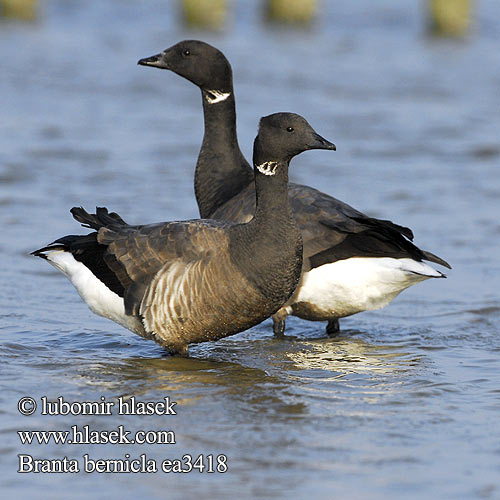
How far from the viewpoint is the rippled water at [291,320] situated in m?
4.92

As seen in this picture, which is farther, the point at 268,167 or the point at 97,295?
the point at 97,295

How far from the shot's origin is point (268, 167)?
254 inches

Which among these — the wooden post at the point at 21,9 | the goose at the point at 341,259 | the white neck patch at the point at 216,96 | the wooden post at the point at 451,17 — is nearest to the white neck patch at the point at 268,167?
the goose at the point at 341,259

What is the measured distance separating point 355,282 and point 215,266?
1.24 metres

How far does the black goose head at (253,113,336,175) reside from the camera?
20.7ft

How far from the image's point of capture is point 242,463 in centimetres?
484

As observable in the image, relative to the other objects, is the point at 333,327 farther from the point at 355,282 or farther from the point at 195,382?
the point at 195,382

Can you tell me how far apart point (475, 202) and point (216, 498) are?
777cm

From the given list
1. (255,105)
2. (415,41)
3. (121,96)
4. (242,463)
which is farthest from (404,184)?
(415,41)

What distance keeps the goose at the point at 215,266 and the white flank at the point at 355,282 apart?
2.40ft

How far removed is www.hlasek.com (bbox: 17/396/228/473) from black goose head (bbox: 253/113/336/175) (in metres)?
1.69

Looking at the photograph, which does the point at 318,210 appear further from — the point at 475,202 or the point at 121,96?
the point at 121,96

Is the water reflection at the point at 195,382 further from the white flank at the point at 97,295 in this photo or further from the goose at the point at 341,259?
the goose at the point at 341,259

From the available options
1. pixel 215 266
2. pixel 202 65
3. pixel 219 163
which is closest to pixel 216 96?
pixel 202 65
